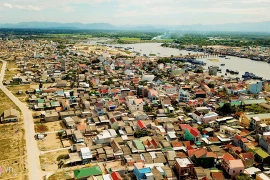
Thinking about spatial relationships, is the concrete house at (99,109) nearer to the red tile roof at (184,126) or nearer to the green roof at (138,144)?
the green roof at (138,144)

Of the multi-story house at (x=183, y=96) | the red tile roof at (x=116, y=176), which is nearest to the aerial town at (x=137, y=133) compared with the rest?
the red tile roof at (x=116, y=176)

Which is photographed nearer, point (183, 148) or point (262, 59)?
point (183, 148)

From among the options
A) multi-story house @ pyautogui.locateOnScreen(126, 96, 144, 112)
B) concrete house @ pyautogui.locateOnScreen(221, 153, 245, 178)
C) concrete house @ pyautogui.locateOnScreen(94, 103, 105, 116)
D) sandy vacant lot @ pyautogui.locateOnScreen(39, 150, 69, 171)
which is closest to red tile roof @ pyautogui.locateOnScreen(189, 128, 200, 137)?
concrete house @ pyautogui.locateOnScreen(221, 153, 245, 178)

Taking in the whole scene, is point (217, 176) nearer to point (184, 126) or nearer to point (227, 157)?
point (227, 157)

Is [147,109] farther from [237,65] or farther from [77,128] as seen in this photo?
[237,65]

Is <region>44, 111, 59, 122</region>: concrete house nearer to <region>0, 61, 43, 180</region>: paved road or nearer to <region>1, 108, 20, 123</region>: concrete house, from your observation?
<region>0, 61, 43, 180</region>: paved road

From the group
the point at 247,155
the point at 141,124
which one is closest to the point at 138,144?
the point at 141,124

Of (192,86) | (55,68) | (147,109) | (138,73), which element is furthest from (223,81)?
(55,68)
